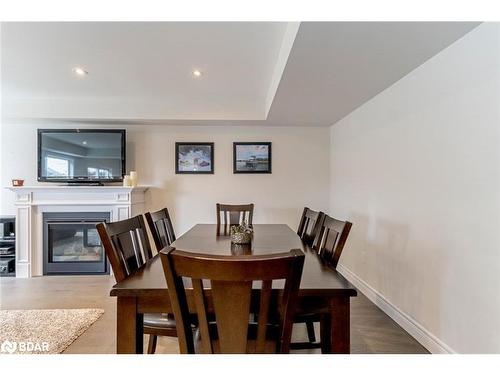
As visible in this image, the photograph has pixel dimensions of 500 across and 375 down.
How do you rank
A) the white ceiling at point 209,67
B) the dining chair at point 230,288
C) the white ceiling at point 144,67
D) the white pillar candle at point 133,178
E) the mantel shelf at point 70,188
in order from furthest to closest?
the white pillar candle at point 133,178, the mantel shelf at point 70,188, the white ceiling at point 144,67, the white ceiling at point 209,67, the dining chair at point 230,288

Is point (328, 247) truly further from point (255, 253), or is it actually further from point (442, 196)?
point (442, 196)

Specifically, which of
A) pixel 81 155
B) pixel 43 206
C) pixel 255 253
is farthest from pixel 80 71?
pixel 255 253

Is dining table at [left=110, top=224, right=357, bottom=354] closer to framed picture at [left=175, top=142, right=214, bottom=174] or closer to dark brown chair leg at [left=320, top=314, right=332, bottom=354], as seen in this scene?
dark brown chair leg at [left=320, top=314, right=332, bottom=354]

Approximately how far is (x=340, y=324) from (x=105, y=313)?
239 centimetres

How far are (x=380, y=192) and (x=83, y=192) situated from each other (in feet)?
12.2

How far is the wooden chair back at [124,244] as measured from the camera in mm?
1431

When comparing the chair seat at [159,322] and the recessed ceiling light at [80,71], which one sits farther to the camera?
the recessed ceiling light at [80,71]

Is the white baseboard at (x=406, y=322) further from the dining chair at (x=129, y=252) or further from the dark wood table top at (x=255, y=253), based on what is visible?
the dining chair at (x=129, y=252)

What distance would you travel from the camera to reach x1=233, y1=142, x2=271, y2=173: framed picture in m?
4.42

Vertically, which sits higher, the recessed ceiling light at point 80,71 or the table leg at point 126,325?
the recessed ceiling light at point 80,71

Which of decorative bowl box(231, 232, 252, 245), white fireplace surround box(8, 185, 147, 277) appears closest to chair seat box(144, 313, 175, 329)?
decorative bowl box(231, 232, 252, 245)

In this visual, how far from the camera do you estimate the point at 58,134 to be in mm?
4020

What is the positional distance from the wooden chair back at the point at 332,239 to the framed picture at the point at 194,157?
2.72 metres

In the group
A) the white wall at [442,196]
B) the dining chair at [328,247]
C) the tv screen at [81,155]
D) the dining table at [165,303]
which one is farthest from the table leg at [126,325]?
the tv screen at [81,155]
